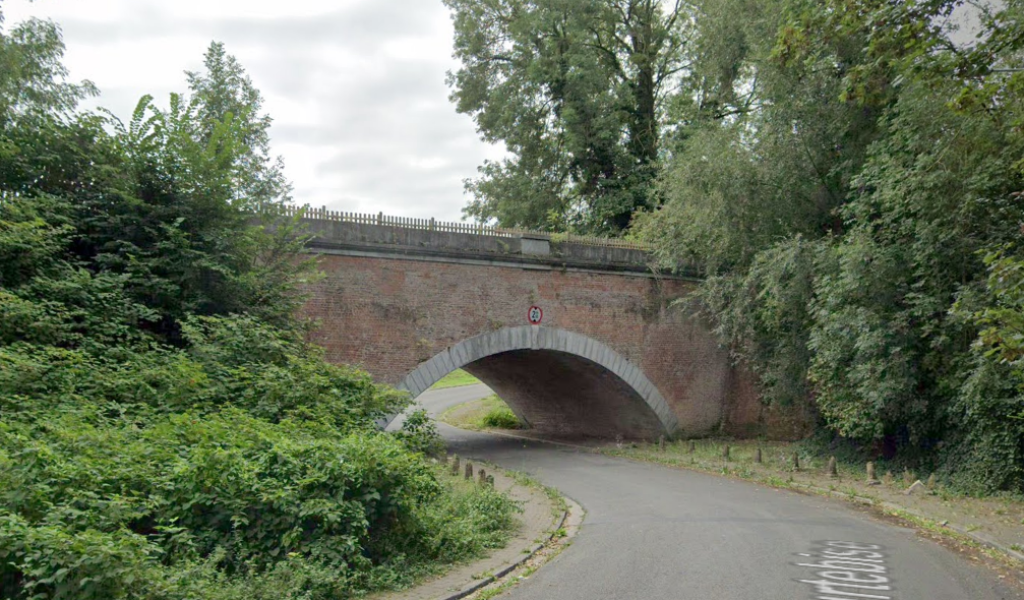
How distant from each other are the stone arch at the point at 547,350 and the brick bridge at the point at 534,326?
32 mm

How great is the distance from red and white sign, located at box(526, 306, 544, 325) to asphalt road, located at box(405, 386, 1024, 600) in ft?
19.8

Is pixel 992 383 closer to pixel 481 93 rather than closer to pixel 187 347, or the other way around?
pixel 187 347

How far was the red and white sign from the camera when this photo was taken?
18.9 m

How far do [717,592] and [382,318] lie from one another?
447 inches

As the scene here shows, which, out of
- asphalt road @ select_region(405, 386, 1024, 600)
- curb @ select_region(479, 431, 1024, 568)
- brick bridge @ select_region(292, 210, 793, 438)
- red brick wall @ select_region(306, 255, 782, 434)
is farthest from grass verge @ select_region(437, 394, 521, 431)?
asphalt road @ select_region(405, 386, 1024, 600)

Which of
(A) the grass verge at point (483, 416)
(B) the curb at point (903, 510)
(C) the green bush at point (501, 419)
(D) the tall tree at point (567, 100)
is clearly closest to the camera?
(B) the curb at point (903, 510)

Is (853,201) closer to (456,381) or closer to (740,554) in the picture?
(740,554)

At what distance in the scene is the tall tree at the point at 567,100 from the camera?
81.8 feet

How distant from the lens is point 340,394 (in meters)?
10.0

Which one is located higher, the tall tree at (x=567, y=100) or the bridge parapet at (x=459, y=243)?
the tall tree at (x=567, y=100)

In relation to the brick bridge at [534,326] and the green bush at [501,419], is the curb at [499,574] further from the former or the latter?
the green bush at [501,419]

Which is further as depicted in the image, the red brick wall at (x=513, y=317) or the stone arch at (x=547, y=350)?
the stone arch at (x=547, y=350)

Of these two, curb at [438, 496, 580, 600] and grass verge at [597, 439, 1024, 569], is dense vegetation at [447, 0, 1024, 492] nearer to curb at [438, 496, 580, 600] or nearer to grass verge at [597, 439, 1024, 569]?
grass verge at [597, 439, 1024, 569]

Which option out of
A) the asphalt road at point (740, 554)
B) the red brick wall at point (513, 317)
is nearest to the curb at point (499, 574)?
the asphalt road at point (740, 554)
